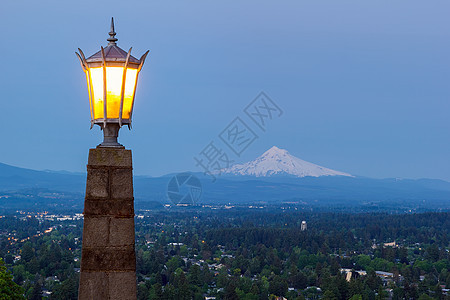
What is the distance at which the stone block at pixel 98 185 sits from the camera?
958 cm

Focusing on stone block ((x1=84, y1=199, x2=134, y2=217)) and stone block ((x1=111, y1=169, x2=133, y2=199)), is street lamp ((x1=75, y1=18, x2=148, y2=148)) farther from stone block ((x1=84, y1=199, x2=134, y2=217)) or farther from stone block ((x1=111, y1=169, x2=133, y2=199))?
stone block ((x1=84, y1=199, x2=134, y2=217))

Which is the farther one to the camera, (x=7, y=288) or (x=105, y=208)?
(x=7, y=288)

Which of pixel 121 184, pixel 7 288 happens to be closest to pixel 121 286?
pixel 121 184

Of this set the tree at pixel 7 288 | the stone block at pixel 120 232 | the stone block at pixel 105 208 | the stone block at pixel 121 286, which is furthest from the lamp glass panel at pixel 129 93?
the tree at pixel 7 288

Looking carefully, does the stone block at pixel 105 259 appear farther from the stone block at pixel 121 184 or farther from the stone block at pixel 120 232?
the stone block at pixel 121 184

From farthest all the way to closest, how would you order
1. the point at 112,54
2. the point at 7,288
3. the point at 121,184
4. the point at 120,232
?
the point at 7,288 < the point at 121,184 < the point at 120,232 < the point at 112,54

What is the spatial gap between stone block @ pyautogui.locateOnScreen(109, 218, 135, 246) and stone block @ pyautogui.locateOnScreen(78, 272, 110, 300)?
19.5 inches

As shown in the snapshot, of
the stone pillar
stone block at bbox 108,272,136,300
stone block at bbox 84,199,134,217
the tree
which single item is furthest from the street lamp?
the tree

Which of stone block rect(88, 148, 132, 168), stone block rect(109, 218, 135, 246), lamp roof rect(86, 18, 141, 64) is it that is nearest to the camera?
lamp roof rect(86, 18, 141, 64)

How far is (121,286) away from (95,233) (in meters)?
0.85

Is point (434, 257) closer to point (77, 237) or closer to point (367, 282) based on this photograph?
point (367, 282)

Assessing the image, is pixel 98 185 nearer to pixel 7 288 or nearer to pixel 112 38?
pixel 112 38

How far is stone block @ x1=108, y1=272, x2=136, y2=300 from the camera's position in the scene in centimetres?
938

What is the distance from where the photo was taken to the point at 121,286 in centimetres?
940
